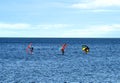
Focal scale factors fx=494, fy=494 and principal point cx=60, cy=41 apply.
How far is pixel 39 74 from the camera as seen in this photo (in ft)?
222

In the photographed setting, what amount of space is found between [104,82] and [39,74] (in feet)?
41.0

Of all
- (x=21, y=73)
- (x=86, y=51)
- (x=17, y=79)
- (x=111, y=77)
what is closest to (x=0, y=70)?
(x=21, y=73)

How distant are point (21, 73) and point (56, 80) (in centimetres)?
998

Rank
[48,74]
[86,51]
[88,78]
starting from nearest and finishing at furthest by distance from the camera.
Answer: [88,78], [48,74], [86,51]

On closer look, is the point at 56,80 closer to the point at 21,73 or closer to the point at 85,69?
the point at 21,73

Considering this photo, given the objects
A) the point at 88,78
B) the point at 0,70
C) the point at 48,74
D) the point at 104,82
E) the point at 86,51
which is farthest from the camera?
the point at 86,51

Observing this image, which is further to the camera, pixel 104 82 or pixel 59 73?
pixel 59 73

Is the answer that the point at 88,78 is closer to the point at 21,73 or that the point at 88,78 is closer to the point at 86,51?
the point at 21,73

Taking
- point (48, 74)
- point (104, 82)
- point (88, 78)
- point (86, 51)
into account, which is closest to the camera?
point (104, 82)

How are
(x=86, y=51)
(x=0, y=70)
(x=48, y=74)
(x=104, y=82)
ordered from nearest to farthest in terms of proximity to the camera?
(x=104, y=82), (x=48, y=74), (x=0, y=70), (x=86, y=51)

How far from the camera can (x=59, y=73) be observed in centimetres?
6912

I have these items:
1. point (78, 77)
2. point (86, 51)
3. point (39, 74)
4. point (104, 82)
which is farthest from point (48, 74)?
point (86, 51)

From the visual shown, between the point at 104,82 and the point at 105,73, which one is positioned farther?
the point at 105,73

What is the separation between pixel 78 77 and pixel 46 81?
5.69 metres
